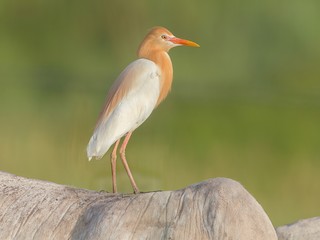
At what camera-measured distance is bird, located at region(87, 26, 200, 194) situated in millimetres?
5398

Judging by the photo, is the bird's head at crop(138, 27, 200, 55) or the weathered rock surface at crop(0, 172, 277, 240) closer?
the weathered rock surface at crop(0, 172, 277, 240)

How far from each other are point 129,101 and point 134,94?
5cm

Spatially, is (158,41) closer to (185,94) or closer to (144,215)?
(144,215)

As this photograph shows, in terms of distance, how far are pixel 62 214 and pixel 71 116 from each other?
5.76 meters

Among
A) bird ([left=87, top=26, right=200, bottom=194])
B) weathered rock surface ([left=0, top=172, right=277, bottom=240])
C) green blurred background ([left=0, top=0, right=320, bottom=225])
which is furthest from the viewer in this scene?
green blurred background ([left=0, top=0, right=320, bottom=225])

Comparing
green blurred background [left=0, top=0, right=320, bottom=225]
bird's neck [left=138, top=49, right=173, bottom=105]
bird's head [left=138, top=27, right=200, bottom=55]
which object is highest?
bird's head [left=138, top=27, right=200, bottom=55]

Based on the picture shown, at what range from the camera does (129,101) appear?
548 cm

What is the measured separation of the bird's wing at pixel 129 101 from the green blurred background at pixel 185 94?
2251 millimetres

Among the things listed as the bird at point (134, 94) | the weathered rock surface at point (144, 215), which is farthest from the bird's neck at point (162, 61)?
the weathered rock surface at point (144, 215)

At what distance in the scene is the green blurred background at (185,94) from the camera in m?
9.20

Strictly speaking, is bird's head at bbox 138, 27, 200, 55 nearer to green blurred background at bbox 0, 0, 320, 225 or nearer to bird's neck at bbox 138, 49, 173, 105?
bird's neck at bbox 138, 49, 173, 105

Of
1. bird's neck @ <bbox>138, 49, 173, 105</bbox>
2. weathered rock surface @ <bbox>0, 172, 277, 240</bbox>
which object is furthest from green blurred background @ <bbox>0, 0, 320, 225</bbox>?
weathered rock surface @ <bbox>0, 172, 277, 240</bbox>

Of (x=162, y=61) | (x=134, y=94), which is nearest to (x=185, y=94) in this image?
(x=162, y=61)

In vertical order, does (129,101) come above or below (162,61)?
below
